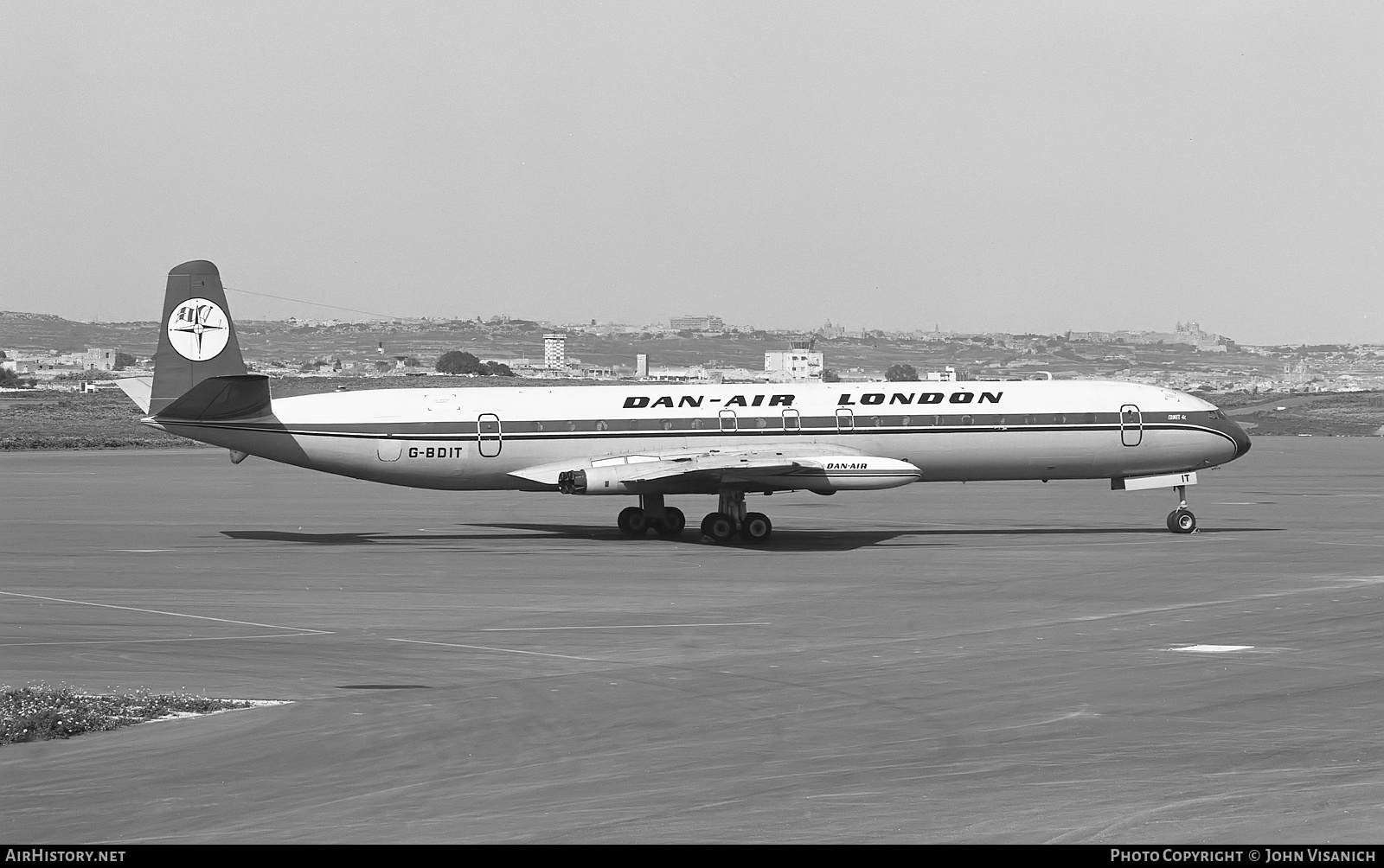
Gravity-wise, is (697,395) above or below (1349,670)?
above

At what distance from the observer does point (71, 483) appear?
54.2 meters

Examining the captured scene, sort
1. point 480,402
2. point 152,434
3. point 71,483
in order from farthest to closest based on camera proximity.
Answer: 1. point 152,434
2. point 71,483
3. point 480,402

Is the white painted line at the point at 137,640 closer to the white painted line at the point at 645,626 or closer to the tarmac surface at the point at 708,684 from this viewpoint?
the tarmac surface at the point at 708,684

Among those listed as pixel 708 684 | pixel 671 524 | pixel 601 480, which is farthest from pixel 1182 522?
pixel 708 684

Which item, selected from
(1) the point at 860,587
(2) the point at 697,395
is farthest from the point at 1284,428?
(1) the point at 860,587

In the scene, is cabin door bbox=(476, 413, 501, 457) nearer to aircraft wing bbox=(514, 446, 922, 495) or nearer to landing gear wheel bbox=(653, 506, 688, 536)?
aircraft wing bbox=(514, 446, 922, 495)

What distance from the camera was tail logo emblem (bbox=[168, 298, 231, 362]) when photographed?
3353 centimetres

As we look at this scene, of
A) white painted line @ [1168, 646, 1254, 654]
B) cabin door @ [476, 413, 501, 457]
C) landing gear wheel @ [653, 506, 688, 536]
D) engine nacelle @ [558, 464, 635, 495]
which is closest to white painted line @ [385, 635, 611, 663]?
white painted line @ [1168, 646, 1254, 654]

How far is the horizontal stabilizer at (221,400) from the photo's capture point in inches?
1296

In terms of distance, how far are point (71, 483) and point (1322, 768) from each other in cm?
5142

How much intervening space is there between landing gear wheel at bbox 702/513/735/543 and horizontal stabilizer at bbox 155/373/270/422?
35.2ft

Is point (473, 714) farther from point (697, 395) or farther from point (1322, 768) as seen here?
point (697, 395)

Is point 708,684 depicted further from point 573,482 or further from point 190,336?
point 190,336

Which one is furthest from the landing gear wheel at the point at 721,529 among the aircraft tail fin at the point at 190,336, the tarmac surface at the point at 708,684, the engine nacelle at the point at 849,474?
the aircraft tail fin at the point at 190,336
